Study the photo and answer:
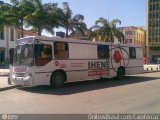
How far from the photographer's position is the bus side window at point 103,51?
21.0 meters

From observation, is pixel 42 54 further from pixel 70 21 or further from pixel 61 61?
pixel 70 21

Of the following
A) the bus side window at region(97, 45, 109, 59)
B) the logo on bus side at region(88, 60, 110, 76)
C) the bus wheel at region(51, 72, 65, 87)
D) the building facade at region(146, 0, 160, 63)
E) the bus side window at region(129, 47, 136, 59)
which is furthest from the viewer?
the building facade at region(146, 0, 160, 63)

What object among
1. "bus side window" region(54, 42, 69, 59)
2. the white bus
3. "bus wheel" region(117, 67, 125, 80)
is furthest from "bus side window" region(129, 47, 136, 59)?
"bus side window" region(54, 42, 69, 59)

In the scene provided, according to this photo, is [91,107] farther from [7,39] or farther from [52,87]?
[7,39]

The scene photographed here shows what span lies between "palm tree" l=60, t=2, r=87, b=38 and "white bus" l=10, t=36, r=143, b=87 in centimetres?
1985

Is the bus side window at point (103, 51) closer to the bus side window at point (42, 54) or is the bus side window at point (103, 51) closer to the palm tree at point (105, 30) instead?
the bus side window at point (42, 54)

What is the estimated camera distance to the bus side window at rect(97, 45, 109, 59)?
21.0m

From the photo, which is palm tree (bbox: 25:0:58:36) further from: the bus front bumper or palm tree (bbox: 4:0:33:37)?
the bus front bumper

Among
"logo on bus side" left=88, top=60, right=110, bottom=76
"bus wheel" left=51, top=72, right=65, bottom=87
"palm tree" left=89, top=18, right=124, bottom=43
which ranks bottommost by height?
"bus wheel" left=51, top=72, right=65, bottom=87

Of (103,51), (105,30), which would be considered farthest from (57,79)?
(105,30)

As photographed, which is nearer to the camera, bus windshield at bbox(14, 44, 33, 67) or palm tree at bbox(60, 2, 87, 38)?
bus windshield at bbox(14, 44, 33, 67)

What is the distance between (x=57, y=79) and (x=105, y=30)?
4099 centimetres

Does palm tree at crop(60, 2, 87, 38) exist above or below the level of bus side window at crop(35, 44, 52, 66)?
above

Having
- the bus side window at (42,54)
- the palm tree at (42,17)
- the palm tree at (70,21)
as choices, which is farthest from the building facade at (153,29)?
the bus side window at (42,54)
